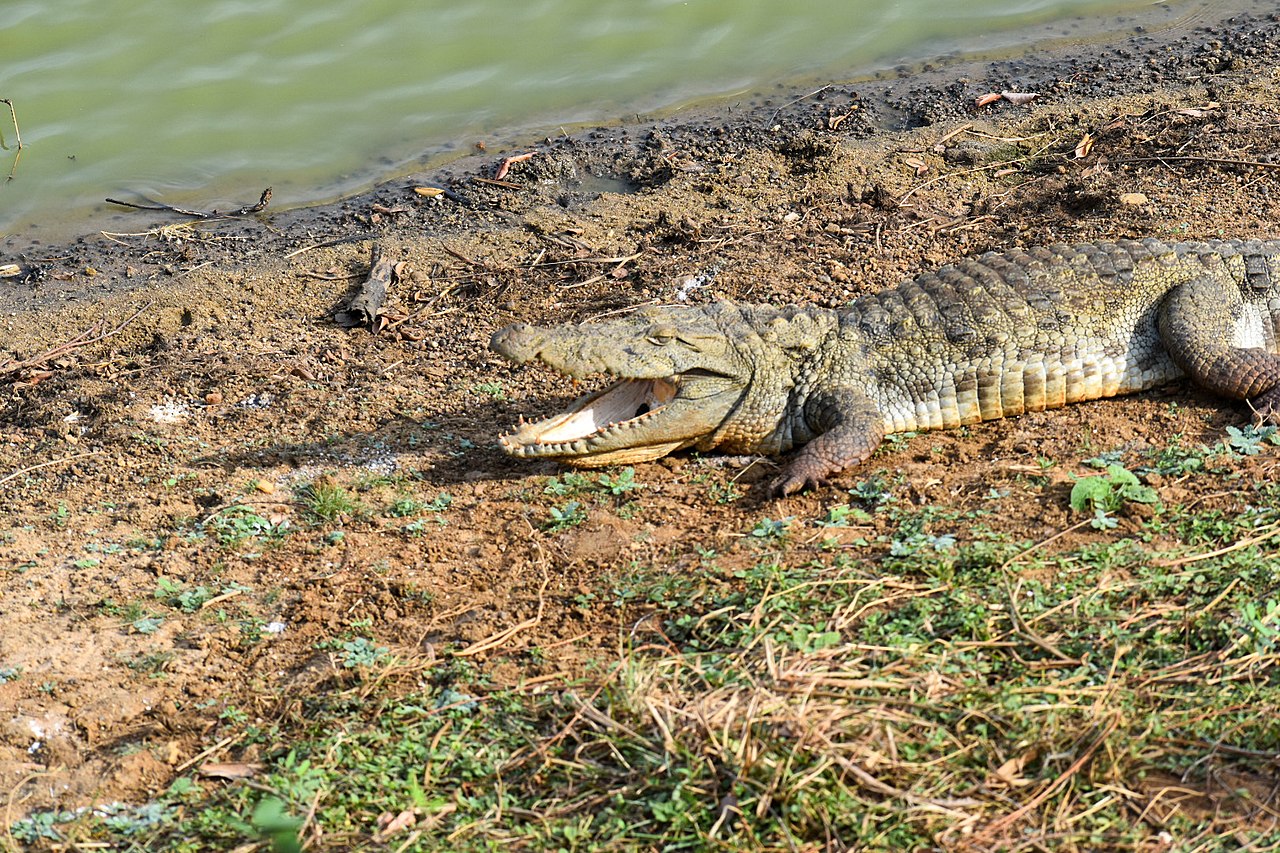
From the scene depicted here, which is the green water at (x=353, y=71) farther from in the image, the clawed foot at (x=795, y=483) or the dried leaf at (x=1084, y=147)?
the clawed foot at (x=795, y=483)

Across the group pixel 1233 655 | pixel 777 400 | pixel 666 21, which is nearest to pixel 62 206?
pixel 666 21

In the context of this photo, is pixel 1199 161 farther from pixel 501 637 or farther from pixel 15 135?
pixel 15 135

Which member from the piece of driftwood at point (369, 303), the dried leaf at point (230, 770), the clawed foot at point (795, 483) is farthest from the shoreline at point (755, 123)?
the dried leaf at point (230, 770)

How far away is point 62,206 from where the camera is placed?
927 cm

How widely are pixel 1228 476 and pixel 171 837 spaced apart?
3.80 meters

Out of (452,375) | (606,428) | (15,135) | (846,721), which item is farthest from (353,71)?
(846,721)

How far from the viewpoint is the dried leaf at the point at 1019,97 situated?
9156 mm

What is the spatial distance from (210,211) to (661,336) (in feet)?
16.0

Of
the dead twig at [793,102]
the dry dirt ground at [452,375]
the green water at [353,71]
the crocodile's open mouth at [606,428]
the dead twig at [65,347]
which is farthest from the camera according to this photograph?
the green water at [353,71]

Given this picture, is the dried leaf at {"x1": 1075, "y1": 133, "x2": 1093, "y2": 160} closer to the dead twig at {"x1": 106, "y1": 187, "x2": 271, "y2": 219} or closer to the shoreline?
the shoreline

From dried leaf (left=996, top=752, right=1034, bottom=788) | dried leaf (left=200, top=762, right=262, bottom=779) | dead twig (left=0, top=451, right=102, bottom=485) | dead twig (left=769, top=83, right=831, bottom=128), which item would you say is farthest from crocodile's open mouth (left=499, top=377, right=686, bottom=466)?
dead twig (left=769, top=83, right=831, bottom=128)

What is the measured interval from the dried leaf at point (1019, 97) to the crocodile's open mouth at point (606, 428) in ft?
15.9

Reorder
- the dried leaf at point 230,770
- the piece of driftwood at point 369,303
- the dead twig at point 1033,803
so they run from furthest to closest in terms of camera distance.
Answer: the piece of driftwood at point 369,303 < the dried leaf at point 230,770 < the dead twig at point 1033,803

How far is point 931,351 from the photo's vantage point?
18.8ft
